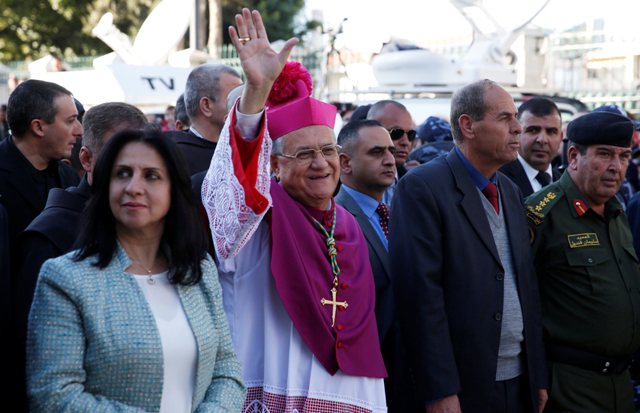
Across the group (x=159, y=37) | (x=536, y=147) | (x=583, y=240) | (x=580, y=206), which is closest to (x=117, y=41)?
(x=159, y=37)

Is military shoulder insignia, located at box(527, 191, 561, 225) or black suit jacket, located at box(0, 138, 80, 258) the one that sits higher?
black suit jacket, located at box(0, 138, 80, 258)

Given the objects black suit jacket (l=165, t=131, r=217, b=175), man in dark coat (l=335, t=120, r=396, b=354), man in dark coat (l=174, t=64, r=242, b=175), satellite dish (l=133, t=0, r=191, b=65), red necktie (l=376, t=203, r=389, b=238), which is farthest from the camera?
satellite dish (l=133, t=0, r=191, b=65)

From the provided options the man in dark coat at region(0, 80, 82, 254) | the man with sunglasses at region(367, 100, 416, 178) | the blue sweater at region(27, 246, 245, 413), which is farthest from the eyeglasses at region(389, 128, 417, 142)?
the blue sweater at region(27, 246, 245, 413)

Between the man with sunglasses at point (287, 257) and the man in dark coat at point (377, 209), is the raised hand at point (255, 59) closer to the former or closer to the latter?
the man with sunglasses at point (287, 257)

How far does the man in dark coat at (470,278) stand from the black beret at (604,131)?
686mm

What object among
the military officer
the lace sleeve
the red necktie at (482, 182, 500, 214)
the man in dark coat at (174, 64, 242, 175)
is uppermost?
the man in dark coat at (174, 64, 242, 175)

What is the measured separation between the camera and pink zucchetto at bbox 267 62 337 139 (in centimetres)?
379

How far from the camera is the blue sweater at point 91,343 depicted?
2947 millimetres

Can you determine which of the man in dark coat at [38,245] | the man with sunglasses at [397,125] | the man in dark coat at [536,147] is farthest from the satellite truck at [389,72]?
the man in dark coat at [38,245]

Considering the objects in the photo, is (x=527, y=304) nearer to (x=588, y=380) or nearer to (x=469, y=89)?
(x=588, y=380)

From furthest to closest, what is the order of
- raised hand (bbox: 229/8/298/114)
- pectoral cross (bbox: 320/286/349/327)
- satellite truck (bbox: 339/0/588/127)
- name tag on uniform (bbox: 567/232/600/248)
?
satellite truck (bbox: 339/0/588/127) → name tag on uniform (bbox: 567/232/600/248) → pectoral cross (bbox: 320/286/349/327) → raised hand (bbox: 229/8/298/114)

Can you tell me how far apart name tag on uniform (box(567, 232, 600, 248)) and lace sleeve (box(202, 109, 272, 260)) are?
6.40 feet

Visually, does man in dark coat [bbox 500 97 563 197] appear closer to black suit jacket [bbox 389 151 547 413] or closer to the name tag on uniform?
the name tag on uniform

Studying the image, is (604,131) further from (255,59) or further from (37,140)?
(37,140)
